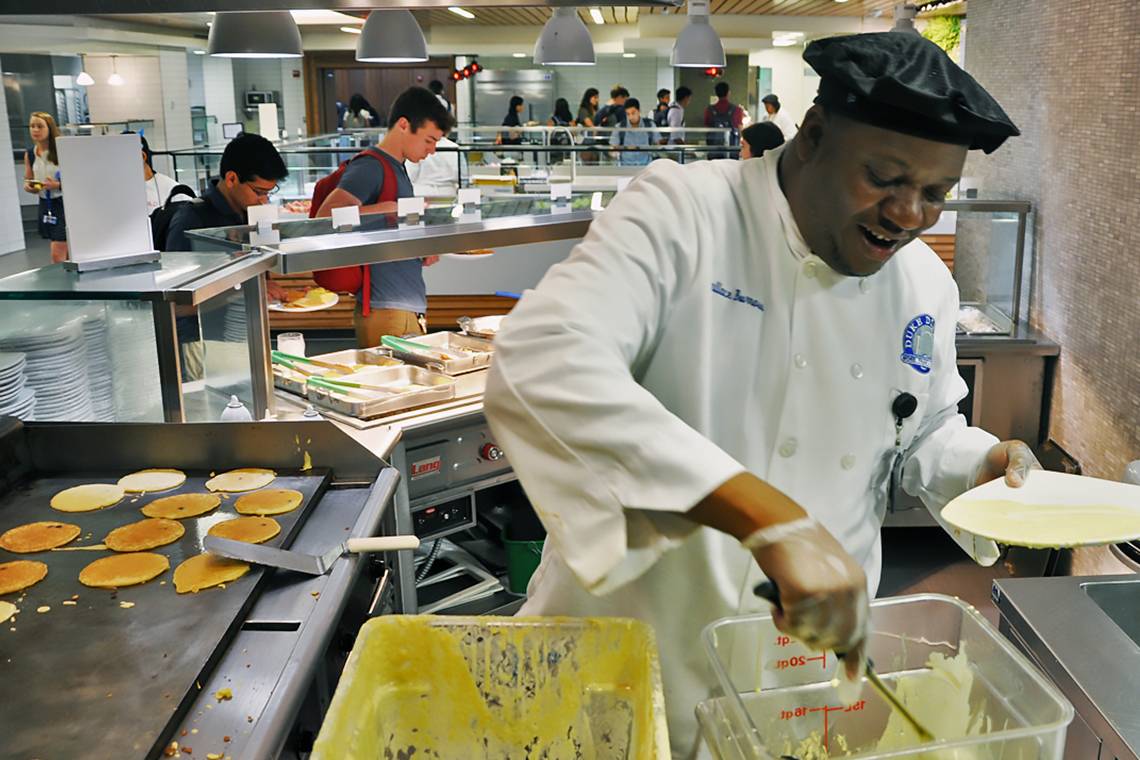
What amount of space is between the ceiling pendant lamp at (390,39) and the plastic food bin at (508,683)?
4.45 m

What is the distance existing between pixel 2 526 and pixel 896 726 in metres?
1.79

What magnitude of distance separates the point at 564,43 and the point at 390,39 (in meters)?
1.44

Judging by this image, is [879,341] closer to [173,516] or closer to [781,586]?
[781,586]

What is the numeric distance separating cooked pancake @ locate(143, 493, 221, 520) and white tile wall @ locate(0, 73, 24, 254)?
1037 cm

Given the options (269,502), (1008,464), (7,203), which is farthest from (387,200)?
(7,203)

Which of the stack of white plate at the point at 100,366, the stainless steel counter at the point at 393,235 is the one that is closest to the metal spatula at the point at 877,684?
the stack of white plate at the point at 100,366

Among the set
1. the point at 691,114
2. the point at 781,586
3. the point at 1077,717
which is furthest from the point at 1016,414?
the point at 691,114

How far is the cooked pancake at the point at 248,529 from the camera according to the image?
79.8 inches

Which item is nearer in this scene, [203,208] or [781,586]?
[781,586]

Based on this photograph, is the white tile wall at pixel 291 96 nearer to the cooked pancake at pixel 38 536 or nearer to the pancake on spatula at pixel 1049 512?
the cooked pancake at pixel 38 536

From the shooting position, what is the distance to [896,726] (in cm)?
107

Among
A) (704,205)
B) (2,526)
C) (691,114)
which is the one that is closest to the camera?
(704,205)

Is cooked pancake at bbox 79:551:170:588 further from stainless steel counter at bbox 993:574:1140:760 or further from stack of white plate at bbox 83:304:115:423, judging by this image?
stainless steel counter at bbox 993:574:1140:760

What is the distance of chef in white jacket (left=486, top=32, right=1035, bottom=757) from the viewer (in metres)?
0.91
